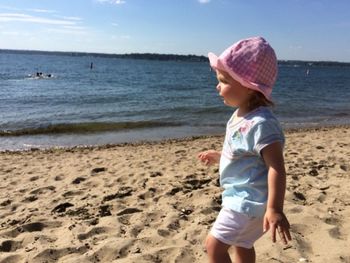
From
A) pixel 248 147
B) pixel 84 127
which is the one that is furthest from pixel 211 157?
pixel 84 127

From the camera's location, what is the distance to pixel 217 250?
2678 mm

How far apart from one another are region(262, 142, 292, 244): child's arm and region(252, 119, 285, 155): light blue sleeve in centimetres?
3

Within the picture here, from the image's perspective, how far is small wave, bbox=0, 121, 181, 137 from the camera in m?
14.9

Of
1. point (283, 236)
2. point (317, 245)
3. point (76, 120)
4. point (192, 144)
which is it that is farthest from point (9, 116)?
point (283, 236)

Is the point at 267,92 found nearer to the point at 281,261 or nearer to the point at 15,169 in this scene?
the point at 281,261

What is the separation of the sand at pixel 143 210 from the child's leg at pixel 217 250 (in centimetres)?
116

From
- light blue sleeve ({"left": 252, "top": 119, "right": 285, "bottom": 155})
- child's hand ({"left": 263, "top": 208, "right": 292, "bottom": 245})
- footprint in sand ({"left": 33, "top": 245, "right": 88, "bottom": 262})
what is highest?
light blue sleeve ({"left": 252, "top": 119, "right": 285, "bottom": 155})

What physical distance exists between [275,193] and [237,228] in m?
0.38

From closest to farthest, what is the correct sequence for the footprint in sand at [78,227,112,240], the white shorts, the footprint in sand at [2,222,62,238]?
the white shorts
the footprint in sand at [78,227,112,240]
the footprint in sand at [2,222,62,238]

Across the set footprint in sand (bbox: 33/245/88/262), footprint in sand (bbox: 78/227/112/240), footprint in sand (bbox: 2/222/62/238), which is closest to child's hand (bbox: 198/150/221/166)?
footprint in sand (bbox: 33/245/88/262)

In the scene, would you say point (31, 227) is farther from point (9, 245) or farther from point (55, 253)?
point (55, 253)

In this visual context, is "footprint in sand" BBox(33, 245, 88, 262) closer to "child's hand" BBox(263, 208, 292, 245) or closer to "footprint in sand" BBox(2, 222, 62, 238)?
"footprint in sand" BBox(2, 222, 62, 238)

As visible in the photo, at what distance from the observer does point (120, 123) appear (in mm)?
16594

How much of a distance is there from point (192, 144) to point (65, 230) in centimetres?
725
